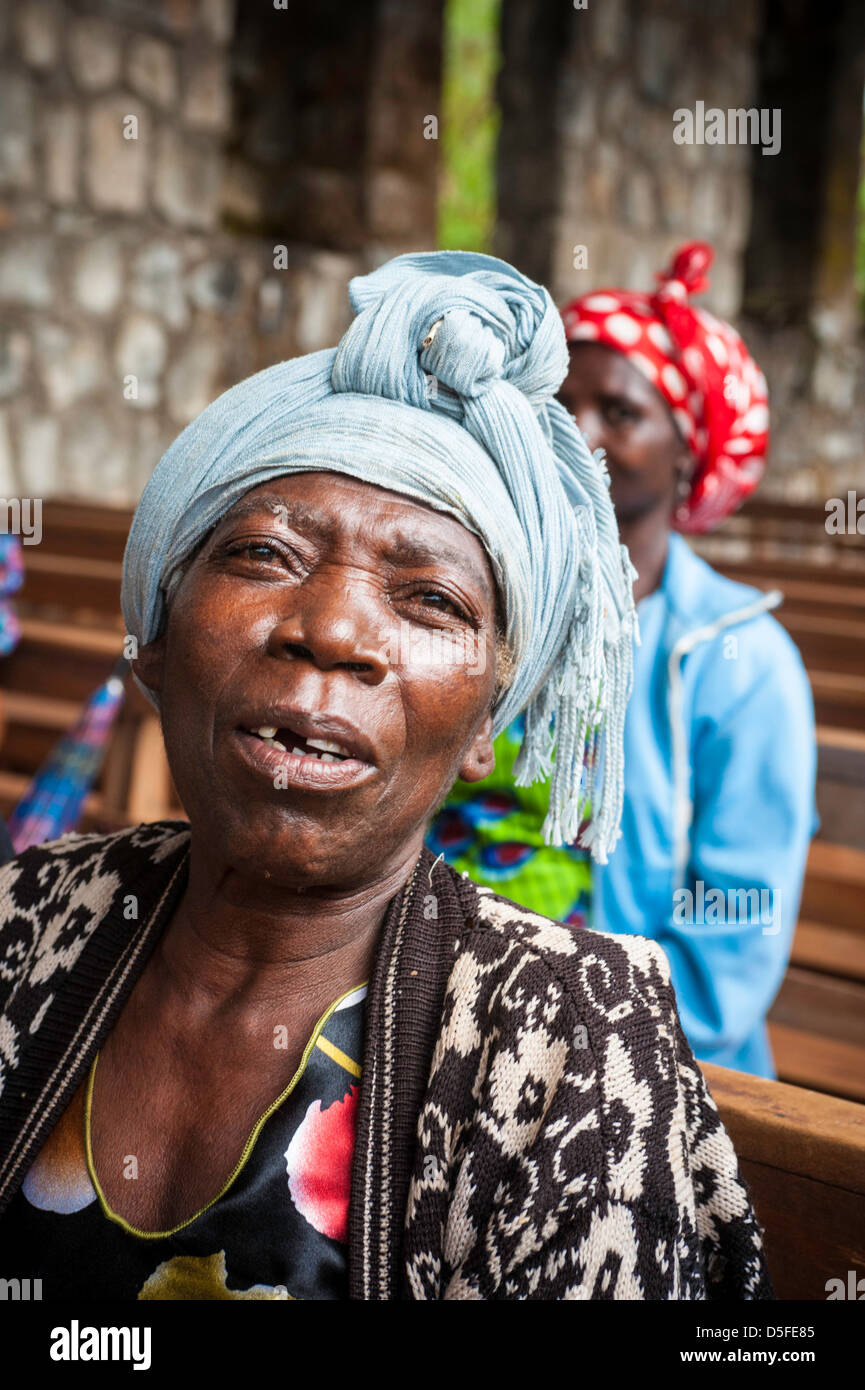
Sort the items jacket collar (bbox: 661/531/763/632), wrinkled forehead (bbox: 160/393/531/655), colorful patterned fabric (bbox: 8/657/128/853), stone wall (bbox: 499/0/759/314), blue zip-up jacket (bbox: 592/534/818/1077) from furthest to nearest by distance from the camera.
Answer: stone wall (bbox: 499/0/759/314), colorful patterned fabric (bbox: 8/657/128/853), jacket collar (bbox: 661/531/763/632), blue zip-up jacket (bbox: 592/534/818/1077), wrinkled forehead (bbox: 160/393/531/655)

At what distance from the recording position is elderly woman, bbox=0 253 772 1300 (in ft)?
3.14

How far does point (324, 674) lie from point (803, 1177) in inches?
24.3

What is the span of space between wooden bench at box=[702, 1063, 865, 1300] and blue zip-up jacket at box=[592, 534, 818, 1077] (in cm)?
71

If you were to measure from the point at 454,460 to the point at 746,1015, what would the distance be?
45.4 inches

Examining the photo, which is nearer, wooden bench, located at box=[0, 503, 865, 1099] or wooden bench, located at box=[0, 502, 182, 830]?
wooden bench, located at box=[0, 503, 865, 1099]

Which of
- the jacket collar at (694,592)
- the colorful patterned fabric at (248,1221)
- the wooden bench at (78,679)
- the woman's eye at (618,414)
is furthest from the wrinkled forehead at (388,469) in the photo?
the wooden bench at (78,679)

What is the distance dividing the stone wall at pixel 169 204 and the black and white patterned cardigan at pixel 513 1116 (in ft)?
14.4

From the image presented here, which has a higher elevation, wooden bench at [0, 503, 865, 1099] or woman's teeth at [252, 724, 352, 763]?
woman's teeth at [252, 724, 352, 763]

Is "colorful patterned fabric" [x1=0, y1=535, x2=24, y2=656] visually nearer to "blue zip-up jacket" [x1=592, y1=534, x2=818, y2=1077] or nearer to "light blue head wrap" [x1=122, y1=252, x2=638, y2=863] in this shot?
"blue zip-up jacket" [x1=592, y1=534, x2=818, y2=1077]

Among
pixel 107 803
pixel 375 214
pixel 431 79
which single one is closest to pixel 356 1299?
pixel 107 803

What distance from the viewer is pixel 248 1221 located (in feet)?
3.28

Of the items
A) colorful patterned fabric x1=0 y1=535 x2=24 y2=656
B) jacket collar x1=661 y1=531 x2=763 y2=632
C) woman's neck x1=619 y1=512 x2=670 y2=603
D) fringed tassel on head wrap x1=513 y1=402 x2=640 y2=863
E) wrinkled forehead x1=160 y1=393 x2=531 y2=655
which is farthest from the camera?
colorful patterned fabric x1=0 y1=535 x2=24 y2=656

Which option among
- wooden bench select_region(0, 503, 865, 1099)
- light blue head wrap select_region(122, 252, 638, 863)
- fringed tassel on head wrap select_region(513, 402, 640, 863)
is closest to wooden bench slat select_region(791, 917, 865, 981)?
wooden bench select_region(0, 503, 865, 1099)

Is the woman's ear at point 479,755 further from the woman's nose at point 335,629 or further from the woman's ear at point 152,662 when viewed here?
the woman's ear at point 152,662
